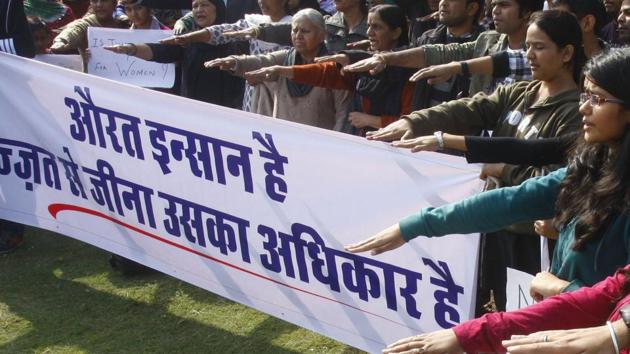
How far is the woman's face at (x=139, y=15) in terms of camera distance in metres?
6.96

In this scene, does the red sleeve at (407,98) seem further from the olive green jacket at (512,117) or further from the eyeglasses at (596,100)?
the eyeglasses at (596,100)

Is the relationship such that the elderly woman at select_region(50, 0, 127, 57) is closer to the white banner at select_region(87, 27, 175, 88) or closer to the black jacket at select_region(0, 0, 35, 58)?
the white banner at select_region(87, 27, 175, 88)

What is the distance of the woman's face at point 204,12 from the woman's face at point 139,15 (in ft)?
1.88

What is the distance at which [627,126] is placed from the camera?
103 inches

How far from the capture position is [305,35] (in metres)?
5.47

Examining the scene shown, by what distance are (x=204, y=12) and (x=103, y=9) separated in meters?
1.24

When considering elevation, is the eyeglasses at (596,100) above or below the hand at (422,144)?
above

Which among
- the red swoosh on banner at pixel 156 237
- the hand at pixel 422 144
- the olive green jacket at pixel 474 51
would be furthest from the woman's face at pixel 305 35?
the hand at pixel 422 144

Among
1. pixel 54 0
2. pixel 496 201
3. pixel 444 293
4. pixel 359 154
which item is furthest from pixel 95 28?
pixel 496 201

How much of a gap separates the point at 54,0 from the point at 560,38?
629cm

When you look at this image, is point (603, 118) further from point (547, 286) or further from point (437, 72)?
point (437, 72)

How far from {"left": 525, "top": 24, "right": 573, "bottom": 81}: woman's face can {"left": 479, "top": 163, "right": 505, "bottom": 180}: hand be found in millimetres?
455

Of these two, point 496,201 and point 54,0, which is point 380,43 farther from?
point 54,0

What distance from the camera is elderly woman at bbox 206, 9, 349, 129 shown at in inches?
211
